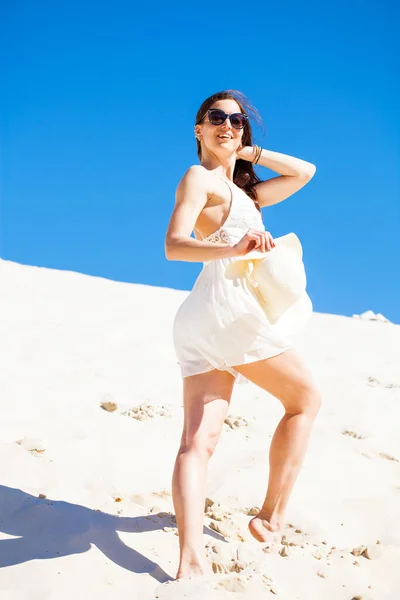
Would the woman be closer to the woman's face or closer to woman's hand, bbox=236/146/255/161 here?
the woman's face

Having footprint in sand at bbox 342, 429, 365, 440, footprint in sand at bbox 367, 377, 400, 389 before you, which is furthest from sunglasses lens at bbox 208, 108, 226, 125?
footprint in sand at bbox 367, 377, 400, 389

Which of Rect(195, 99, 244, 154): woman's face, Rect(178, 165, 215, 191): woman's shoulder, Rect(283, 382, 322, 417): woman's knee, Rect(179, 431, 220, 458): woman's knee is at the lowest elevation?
Rect(179, 431, 220, 458): woman's knee

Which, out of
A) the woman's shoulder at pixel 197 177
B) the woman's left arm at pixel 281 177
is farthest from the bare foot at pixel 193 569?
the woman's left arm at pixel 281 177

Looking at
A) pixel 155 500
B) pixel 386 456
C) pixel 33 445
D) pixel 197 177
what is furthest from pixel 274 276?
pixel 386 456

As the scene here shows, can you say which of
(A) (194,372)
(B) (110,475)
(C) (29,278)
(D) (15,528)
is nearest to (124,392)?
(B) (110,475)

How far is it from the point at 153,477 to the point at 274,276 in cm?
185

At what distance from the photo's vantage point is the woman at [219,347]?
2.63 m

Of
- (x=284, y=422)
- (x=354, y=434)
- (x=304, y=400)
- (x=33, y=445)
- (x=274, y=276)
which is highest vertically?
(x=274, y=276)

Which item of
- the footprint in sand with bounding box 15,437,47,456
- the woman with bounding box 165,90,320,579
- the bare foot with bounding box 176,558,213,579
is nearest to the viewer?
the bare foot with bounding box 176,558,213,579

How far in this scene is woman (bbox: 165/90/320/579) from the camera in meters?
2.63

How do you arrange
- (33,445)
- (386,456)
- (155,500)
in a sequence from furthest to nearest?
(386,456) < (33,445) < (155,500)

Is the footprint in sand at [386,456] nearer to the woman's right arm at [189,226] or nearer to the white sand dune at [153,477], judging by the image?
the white sand dune at [153,477]

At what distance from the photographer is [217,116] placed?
3.05m

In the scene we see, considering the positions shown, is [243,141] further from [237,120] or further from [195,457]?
[195,457]
